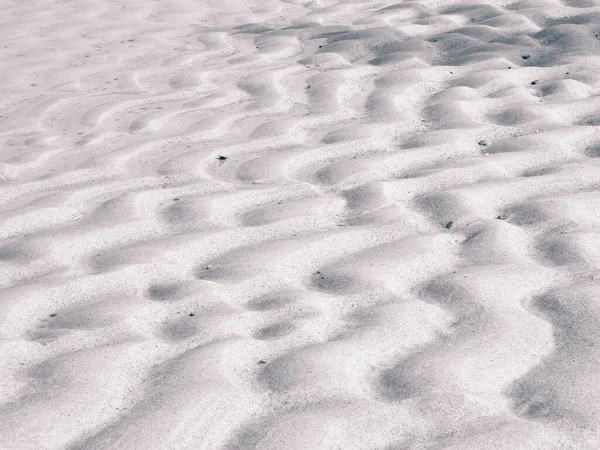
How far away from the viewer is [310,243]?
237cm

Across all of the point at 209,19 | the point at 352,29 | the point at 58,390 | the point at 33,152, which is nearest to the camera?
the point at 58,390

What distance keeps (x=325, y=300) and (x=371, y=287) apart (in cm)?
12

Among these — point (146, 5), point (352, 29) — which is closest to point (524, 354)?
point (352, 29)

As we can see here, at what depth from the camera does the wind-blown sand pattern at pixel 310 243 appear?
167cm

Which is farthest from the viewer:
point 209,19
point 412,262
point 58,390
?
point 209,19

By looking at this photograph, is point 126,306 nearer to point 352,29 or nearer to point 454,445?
point 454,445

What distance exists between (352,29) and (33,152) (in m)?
1.98

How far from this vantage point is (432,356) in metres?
1.82

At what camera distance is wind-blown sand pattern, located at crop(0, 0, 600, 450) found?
1670mm

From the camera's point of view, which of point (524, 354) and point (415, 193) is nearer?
point (524, 354)

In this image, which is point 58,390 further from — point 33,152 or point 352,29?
point 352,29

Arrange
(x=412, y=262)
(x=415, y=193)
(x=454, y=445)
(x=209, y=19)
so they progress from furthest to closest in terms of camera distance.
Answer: (x=209, y=19), (x=415, y=193), (x=412, y=262), (x=454, y=445)

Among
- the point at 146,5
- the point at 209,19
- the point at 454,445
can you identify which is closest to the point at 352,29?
the point at 209,19

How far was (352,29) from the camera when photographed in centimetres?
462
